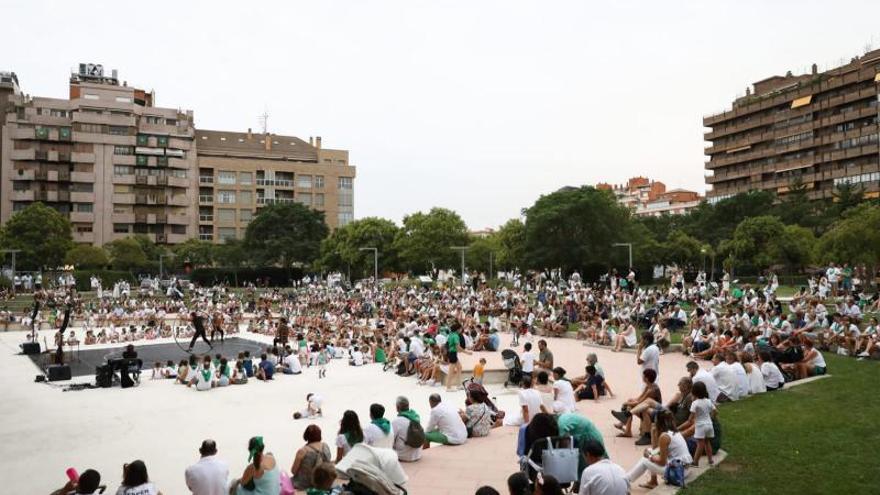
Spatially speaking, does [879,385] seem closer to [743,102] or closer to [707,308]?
[707,308]

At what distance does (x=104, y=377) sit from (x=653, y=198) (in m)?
144

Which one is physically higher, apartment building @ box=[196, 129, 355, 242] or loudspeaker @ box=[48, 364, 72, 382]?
apartment building @ box=[196, 129, 355, 242]

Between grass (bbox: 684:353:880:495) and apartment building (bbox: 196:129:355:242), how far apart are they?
91584 mm

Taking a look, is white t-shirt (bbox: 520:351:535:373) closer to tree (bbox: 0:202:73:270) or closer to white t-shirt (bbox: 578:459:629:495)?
white t-shirt (bbox: 578:459:629:495)

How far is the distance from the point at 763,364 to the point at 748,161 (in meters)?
91.2

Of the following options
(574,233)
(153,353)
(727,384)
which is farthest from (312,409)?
(574,233)

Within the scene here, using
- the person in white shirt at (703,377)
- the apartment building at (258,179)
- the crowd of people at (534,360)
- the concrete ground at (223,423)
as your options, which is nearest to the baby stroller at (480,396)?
the crowd of people at (534,360)

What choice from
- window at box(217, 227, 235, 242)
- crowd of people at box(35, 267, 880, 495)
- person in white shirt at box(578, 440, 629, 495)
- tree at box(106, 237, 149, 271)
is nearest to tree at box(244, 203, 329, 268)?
tree at box(106, 237, 149, 271)

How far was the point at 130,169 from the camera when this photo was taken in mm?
91688

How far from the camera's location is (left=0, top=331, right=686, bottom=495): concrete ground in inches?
391

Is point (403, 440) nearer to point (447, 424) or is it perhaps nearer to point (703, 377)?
point (447, 424)

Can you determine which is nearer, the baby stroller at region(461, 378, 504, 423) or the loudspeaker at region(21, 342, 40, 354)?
the baby stroller at region(461, 378, 504, 423)

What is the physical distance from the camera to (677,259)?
70.3 metres

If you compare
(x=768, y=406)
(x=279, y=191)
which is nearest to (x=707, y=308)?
(x=768, y=406)
